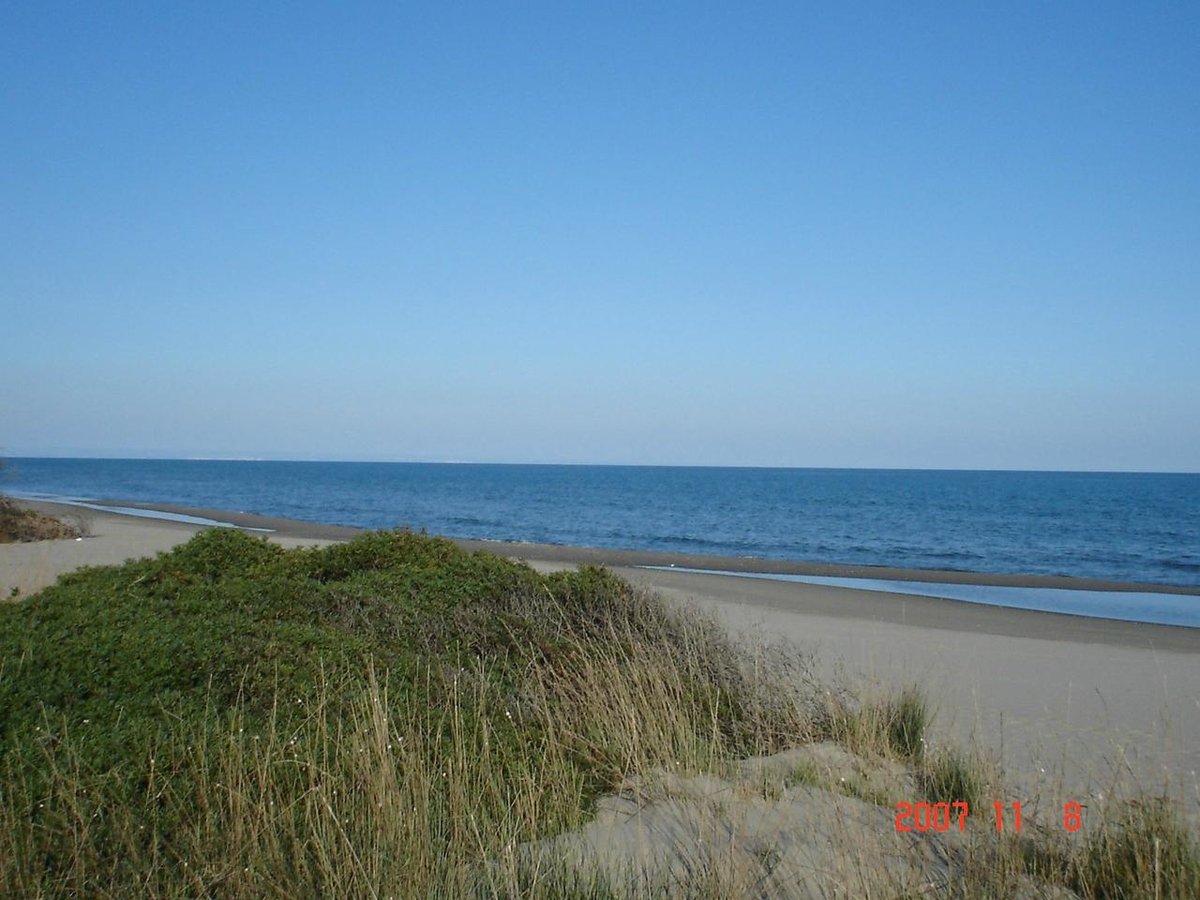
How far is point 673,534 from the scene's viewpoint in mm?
48938

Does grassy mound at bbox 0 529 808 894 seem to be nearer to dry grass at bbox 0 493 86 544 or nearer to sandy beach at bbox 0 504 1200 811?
sandy beach at bbox 0 504 1200 811

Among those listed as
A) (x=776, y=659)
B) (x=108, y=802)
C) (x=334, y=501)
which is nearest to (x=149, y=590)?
(x=108, y=802)

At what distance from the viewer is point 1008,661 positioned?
47.4 feet

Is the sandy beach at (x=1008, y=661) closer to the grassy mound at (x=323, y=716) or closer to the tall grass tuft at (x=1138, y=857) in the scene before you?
the tall grass tuft at (x=1138, y=857)

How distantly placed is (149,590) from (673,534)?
129ft

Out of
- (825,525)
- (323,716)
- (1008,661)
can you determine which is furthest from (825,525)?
(323,716)
